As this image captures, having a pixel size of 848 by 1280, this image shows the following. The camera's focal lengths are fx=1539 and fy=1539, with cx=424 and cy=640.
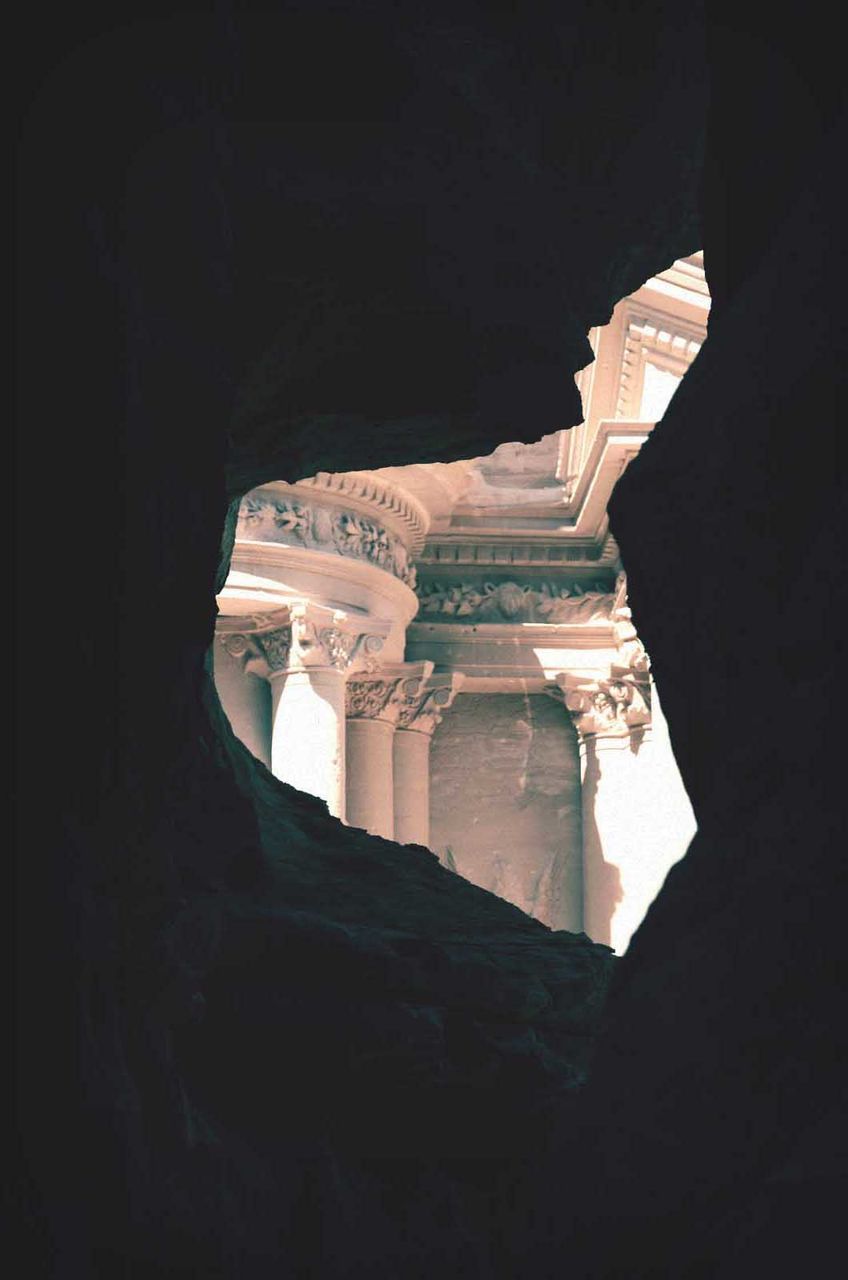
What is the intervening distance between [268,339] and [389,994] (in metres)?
1.90

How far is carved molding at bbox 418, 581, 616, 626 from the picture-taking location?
47.7 ft

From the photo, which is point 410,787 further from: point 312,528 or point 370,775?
point 312,528

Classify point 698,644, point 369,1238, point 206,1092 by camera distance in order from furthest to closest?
1. point 206,1092
2. point 369,1238
3. point 698,644

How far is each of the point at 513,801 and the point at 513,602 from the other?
6.29 ft

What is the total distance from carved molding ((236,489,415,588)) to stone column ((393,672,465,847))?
1.59 m

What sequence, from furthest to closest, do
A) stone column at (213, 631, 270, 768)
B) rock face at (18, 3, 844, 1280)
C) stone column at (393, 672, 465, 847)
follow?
stone column at (393, 672, 465, 847) < stone column at (213, 631, 270, 768) < rock face at (18, 3, 844, 1280)

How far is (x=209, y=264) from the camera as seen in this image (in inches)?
137

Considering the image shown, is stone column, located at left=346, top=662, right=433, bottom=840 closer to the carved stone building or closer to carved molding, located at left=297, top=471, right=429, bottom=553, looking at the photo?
the carved stone building

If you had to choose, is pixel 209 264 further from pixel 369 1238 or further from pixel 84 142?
pixel 369 1238

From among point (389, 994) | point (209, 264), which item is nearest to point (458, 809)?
point (389, 994)

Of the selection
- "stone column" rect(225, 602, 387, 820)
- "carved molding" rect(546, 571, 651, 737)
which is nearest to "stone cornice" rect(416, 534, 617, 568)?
"carved molding" rect(546, 571, 651, 737)

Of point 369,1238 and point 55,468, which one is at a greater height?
point 55,468

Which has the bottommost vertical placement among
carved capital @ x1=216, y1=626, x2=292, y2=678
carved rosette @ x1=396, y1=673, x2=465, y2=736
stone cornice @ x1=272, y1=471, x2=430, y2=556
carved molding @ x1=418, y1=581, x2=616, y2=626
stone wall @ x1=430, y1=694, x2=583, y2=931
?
stone wall @ x1=430, y1=694, x2=583, y2=931

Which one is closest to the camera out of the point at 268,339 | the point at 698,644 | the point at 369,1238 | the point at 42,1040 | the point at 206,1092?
the point at 42,1040
